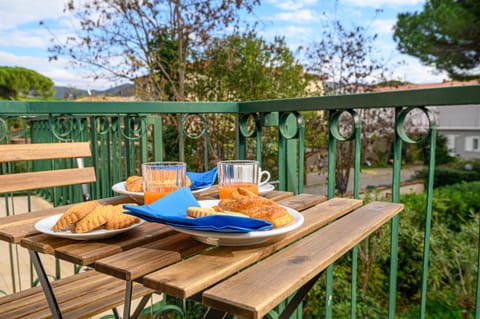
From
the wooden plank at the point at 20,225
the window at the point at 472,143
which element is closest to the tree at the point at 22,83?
the window at the point at 472,143

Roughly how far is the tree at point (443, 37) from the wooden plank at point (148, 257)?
11489mm

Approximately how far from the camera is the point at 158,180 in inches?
45.2

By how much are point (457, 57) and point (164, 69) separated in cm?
849

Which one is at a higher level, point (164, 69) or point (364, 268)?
point (164, 69)

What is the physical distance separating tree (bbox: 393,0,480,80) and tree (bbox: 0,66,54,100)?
64.4ft

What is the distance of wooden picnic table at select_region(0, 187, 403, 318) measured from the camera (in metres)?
0.66

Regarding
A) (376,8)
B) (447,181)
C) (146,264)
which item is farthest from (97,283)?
(447,181)

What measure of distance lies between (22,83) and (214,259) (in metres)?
26.3

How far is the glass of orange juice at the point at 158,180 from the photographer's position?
1.14 m

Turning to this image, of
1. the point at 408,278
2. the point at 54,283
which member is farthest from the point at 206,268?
the point at 408,278

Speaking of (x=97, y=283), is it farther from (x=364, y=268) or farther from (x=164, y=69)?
(x=164, y=69)

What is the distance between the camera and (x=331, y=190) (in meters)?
1.78

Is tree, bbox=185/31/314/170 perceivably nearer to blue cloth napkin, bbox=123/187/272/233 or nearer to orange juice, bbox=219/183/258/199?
orange juice, bbox=219/183/258/199

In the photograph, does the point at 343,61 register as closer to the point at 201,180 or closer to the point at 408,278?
the point at 408,278
